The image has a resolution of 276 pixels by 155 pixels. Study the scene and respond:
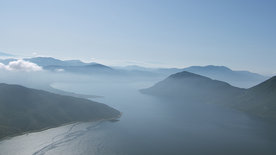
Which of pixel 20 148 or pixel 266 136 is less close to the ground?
pixel 266 136

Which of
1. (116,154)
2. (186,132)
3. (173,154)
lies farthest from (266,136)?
(116,154)

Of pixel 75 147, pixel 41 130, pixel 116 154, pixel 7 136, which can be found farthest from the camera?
pixel 41 130

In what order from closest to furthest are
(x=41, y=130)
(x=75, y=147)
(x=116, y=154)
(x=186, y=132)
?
(x=116, y=154), (x=75, y=147), (x=41, y=130), (x=186, y=132)

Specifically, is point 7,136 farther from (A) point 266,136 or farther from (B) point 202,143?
(A) point 266,136

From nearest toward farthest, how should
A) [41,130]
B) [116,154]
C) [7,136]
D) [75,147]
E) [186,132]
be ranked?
1. [116,154]
2. [75,147]
3. [7,136]
4. [41,130]
5. [186,132]

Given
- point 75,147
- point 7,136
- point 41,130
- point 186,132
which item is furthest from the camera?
point 186,132

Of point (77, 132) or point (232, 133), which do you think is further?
point (232, 133)

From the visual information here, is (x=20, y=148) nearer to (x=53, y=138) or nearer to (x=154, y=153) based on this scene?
(x=53, y=138)

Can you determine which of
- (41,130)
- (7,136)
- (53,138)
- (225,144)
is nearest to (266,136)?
(225,144)

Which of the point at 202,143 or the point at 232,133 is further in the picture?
the point at 232,133
